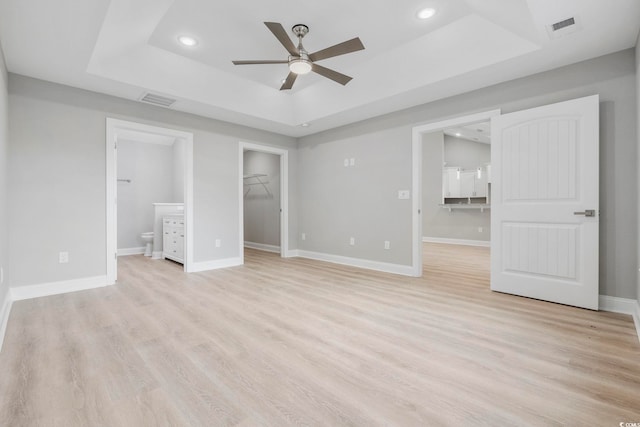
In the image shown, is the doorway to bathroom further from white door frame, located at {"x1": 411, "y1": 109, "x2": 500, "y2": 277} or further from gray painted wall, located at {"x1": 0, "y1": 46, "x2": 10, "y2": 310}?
gray painted wall, located at {"x1": 0, "y1": 46, "x2": 10, "y2": 310}

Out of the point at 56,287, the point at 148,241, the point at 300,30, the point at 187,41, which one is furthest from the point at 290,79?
the point at 148,241

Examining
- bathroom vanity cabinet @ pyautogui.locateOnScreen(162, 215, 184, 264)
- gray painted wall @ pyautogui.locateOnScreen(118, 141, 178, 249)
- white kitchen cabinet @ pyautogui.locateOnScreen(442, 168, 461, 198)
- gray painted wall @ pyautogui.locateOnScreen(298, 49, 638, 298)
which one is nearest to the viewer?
gray painted wall @ pyautogui.locateOnScreen(298, 49, 638, 298)

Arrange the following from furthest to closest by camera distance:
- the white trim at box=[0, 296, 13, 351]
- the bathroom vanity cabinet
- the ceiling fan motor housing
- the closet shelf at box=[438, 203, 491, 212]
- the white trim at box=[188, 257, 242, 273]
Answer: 1. the closet shelf at box=[438, 203, 491, 212]
2. the bathroom vanity cabinet
3. the white trim at box=[188, 257, 242, 273]
4. the ceiling fan motor housing
5. the white trim at box=[0, 296, 13, 351]

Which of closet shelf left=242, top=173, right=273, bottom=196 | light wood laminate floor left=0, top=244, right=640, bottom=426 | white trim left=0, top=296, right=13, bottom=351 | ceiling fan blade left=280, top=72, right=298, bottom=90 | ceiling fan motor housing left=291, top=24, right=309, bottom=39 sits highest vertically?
ceiling fan motor housing left=291, top=24, right=309, bottom=39

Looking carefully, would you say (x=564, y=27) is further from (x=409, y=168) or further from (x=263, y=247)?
(x=263, y=247)

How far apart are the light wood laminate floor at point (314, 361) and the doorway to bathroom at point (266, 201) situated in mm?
2986

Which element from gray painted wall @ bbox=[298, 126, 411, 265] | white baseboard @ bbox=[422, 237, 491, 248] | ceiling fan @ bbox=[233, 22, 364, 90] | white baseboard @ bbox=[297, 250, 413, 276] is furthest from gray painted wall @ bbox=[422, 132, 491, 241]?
ceiling fan @ bbox=[233, 22, 364, 90]

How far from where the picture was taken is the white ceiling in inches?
93.7

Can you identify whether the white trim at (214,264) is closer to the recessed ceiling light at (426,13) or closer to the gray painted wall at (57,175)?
the gray painted wall at (57,175)

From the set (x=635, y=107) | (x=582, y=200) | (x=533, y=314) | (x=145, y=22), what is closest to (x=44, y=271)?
(x=145, y=22)

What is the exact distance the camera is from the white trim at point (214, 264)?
4620 mm

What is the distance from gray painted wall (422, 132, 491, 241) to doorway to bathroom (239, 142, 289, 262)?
15.0 feet

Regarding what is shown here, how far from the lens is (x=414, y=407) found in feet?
4.72

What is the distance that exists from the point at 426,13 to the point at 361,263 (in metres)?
3.47
